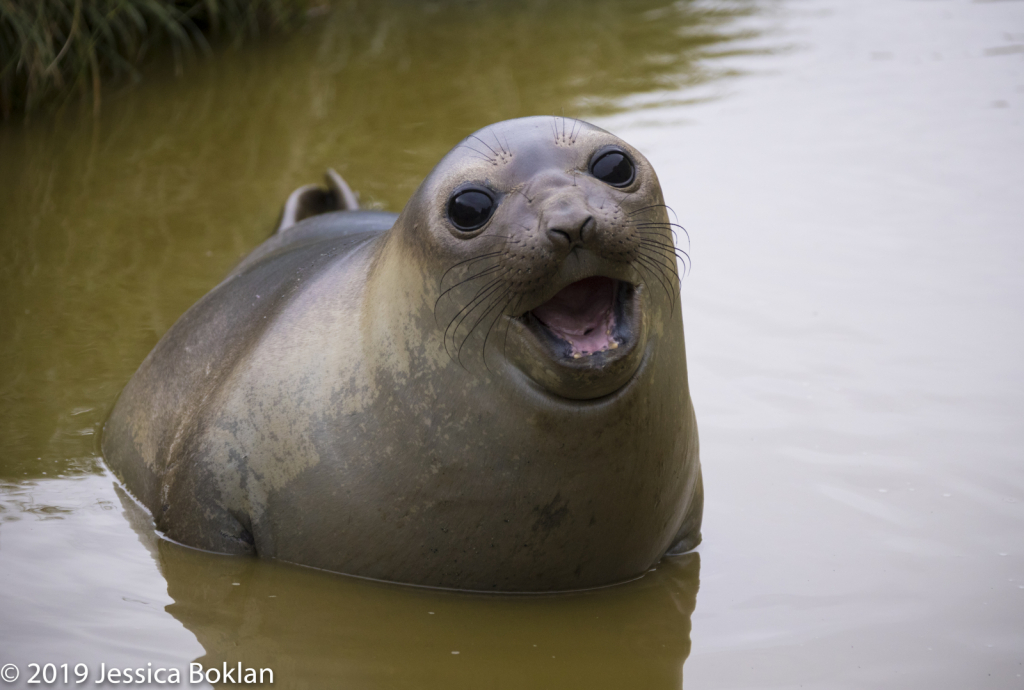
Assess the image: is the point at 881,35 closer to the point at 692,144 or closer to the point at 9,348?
the point at 692,144

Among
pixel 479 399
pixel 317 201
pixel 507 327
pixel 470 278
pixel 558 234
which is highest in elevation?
pixel 317 201

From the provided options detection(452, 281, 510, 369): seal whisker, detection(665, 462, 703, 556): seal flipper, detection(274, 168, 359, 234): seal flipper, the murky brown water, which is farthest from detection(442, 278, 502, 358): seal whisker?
detection(274, 168, 359, 234): seal flipper

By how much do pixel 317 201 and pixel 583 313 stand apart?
3.21 meters

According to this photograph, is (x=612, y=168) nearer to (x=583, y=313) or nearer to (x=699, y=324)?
(x=583, y=313)

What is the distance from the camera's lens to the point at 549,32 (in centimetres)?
1034

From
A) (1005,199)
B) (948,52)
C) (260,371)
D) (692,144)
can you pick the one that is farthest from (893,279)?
(948,52)

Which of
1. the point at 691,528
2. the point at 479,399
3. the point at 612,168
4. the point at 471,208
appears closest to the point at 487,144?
the point at 471,208

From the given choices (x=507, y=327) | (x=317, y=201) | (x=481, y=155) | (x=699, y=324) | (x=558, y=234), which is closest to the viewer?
(x=558, y=234)

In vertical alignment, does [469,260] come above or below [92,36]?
below

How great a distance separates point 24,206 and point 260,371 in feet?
12.5

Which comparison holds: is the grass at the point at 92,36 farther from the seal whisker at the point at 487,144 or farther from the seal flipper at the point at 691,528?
the seal flipper at the point at 691,528

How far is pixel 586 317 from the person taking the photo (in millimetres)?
3150

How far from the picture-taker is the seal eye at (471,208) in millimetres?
3125

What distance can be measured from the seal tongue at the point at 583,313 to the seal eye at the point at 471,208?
30 centimetres
